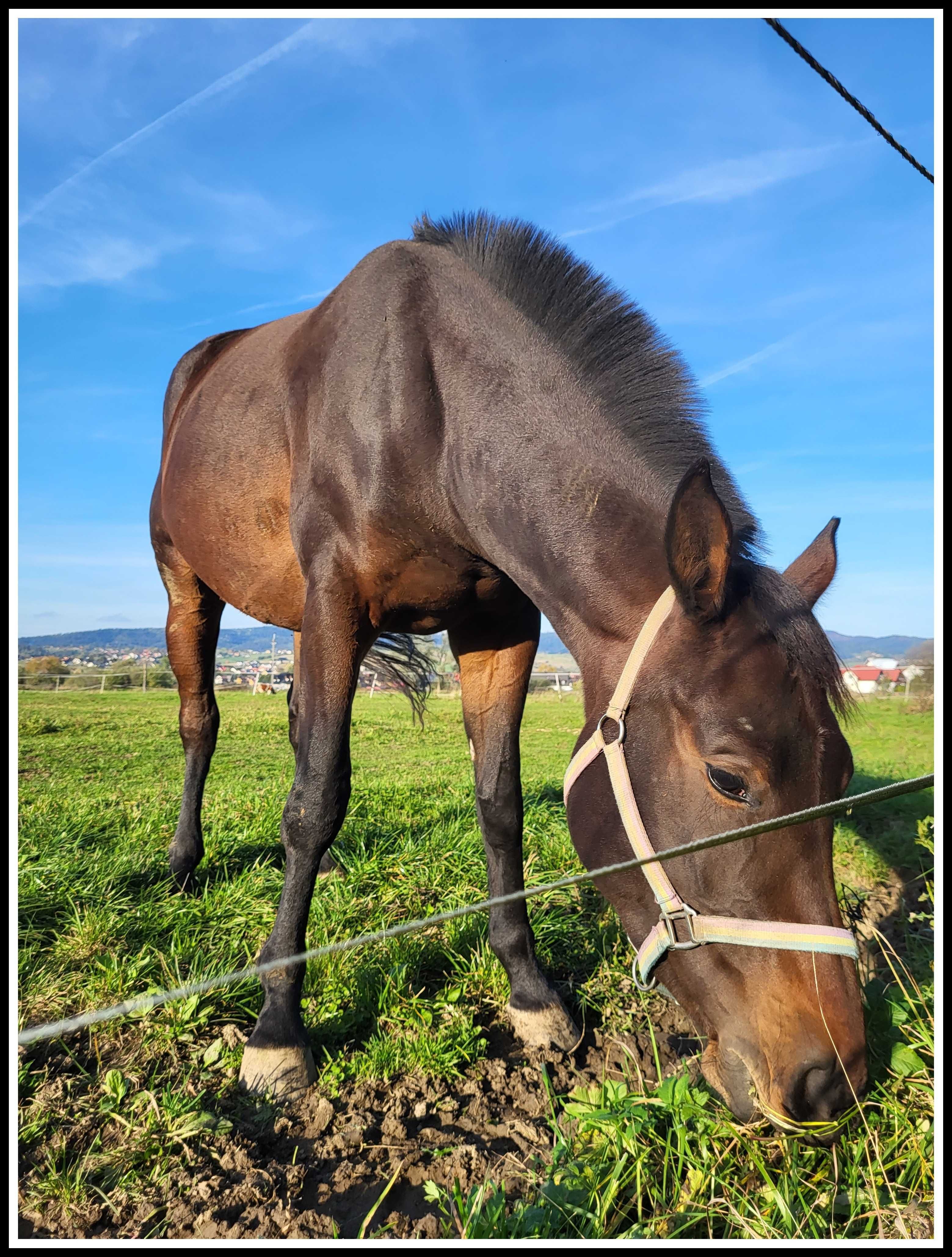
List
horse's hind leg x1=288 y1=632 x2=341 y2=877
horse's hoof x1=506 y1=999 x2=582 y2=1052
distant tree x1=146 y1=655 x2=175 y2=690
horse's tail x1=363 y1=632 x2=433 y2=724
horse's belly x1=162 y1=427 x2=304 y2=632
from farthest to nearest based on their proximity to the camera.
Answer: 1. distant tree x1=146 y1=655 x2=175 y2=690
2. horse's tail x1=363 y1=632 x2=433 y2=724
3. horse's hind leg x1=288 y1=632 x2=341 y2=877
4. horse's belly x1=162 y1=427 x2=304 y2=632
5. horse's hoof x1=506 y1=999 x2=582 y2=1052

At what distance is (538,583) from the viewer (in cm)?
258

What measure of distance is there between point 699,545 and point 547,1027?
189 centimetres

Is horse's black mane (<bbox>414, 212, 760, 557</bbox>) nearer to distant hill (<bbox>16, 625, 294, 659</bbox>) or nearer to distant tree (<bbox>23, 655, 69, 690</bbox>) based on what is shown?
distant hill (<bbox>16, 625, 294, 659</bbox>)

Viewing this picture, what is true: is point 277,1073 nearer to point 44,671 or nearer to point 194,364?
point 194,364

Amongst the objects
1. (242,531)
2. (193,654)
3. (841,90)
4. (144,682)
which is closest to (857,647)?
(841,90)

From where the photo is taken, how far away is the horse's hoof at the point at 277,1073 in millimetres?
2492

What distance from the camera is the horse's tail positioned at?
5.08m

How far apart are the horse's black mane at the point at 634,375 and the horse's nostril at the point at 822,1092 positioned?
0.89 m

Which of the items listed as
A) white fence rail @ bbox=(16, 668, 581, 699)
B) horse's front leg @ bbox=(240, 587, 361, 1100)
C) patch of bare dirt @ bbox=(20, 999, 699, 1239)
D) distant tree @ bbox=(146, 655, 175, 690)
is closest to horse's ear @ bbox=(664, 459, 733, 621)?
horse's front leg @ bbox=(240, 587, 361, 1100)

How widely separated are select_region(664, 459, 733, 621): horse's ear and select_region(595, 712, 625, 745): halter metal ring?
36cm

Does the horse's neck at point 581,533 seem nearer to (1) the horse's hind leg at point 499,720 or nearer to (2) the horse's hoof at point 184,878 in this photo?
(1) the horse's hind leg at point 499,720

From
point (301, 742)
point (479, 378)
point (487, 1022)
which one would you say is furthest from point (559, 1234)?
point (479, 378)

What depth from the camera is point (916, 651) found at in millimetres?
4336

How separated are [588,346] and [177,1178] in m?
2.78
